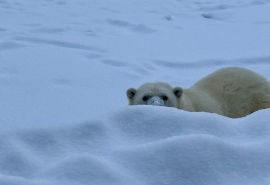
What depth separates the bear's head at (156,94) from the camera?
375 centimetres

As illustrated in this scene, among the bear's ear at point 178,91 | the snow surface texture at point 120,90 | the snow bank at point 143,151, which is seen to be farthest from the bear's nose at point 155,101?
the snow bank at point 143,151

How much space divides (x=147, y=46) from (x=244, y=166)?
4808mm

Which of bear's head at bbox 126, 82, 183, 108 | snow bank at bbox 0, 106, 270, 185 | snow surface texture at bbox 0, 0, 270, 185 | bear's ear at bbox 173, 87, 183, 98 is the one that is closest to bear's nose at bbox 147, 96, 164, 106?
bear's head at bbox 126, 82, 183, 108

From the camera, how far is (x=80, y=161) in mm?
1600

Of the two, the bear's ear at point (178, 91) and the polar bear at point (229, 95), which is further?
the polar bear at point (229, 95)

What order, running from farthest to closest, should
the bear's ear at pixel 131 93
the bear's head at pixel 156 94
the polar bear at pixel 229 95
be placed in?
the polar bear at pixel 229 95 < the bear's ear at pixel 131 93 < the bear's head at pixel 156 94

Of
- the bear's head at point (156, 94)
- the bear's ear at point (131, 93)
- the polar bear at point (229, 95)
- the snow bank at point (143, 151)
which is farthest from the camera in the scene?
the polar bear at point (229, 95)

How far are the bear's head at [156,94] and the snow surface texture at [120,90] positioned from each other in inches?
7.8

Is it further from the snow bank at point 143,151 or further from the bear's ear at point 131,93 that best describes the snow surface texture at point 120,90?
the bear's ear at point 131,93

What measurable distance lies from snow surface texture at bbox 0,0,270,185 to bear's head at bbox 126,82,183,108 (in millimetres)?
198

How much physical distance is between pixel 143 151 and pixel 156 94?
2.11 metres

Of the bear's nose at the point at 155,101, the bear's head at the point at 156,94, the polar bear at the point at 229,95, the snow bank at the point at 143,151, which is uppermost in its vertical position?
the polar bear at the point at 229,95

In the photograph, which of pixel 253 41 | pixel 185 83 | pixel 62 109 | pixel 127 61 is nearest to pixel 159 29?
pixel 253 41

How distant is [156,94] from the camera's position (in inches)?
148
